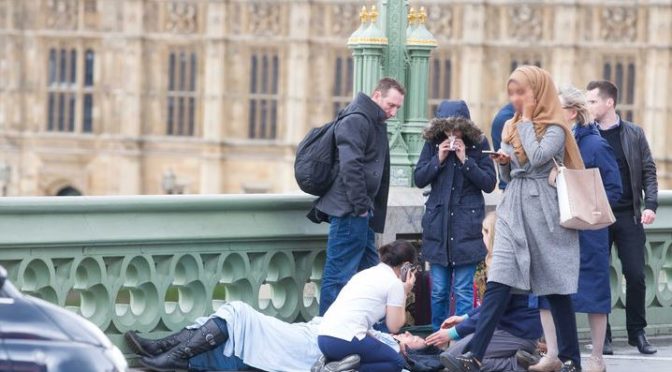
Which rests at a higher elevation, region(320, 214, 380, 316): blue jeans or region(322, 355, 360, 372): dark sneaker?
region(320, 214, 380, 316): blue jeans

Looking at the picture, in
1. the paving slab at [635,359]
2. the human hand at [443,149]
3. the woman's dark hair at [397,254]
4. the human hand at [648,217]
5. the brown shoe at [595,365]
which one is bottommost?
the paving slab at [635,359]

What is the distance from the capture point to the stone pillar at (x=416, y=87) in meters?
15.7

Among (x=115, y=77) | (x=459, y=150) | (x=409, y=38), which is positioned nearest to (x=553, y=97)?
(x=459, y=150)

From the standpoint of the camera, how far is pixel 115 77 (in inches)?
2074

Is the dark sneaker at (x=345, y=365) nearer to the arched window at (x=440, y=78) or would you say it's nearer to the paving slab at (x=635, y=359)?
the paving slab at (x=635, y=359)

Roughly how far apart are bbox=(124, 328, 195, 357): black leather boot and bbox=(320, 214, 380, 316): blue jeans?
994mm

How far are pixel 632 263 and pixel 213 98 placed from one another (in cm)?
3717

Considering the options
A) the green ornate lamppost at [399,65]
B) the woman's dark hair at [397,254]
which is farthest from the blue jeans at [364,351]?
the green ornate lamppost at [399,65]

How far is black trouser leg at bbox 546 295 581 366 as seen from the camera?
1329 centimetres

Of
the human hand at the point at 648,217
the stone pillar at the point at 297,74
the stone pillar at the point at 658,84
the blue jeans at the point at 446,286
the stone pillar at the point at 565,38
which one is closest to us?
the blue jeans at the point at 446,286

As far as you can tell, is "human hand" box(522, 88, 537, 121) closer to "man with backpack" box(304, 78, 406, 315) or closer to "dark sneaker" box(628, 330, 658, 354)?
"man with backpack" box(304, 78, 406, 315)

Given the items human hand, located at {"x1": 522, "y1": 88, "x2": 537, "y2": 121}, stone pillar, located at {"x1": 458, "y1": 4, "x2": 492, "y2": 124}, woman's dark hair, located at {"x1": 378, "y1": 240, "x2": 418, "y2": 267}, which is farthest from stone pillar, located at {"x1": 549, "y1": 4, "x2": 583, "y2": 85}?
human hand, located at {"x1": 522, "y1": 88, "x2": 537, "y2": 121}

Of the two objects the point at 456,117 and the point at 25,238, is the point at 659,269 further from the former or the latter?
the point at 25,238

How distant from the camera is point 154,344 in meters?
→ 13.5
